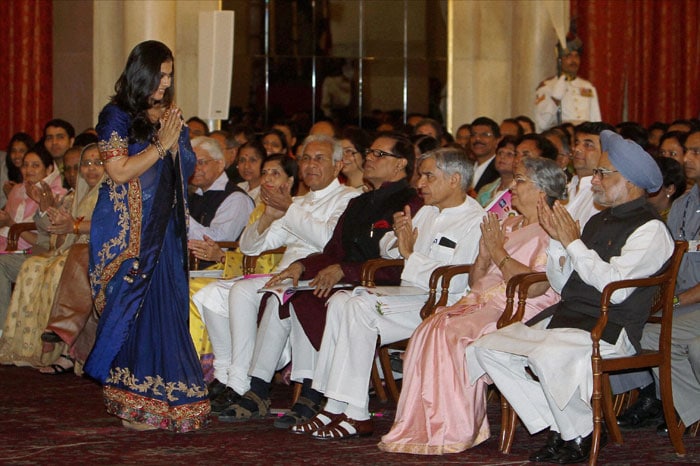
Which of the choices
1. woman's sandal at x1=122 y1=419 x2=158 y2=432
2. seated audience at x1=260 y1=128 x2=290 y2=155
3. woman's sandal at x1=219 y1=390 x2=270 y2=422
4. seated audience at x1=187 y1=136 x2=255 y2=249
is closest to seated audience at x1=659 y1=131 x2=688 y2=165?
seated audience at x1=187 y1=136 x2=255 y2=249

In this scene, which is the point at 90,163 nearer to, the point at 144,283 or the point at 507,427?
the point at 144,283

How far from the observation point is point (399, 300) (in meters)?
5.73

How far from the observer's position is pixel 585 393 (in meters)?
4.84

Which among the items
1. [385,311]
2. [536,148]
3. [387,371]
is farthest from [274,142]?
[385,311]

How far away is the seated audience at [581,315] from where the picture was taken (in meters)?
4.84

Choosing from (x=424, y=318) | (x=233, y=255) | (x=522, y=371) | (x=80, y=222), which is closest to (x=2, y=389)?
(x=80, y=222)

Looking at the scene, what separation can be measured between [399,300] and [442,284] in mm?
227

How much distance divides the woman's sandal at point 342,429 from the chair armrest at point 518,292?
77 centimetres

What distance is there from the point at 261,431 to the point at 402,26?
8.19 meters

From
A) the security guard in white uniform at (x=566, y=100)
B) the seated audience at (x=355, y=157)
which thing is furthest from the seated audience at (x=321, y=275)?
the security guard in white uniform at (x=566, y=100)

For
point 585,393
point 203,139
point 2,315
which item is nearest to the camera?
point 585,393

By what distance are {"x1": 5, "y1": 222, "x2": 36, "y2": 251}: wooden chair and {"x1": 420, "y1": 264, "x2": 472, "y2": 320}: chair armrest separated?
3.57 metres

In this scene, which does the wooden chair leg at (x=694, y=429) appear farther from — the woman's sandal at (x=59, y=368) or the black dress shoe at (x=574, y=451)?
the woman's sandal at (x=59, y=368)

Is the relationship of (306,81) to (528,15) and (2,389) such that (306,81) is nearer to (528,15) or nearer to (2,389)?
(528,15)
